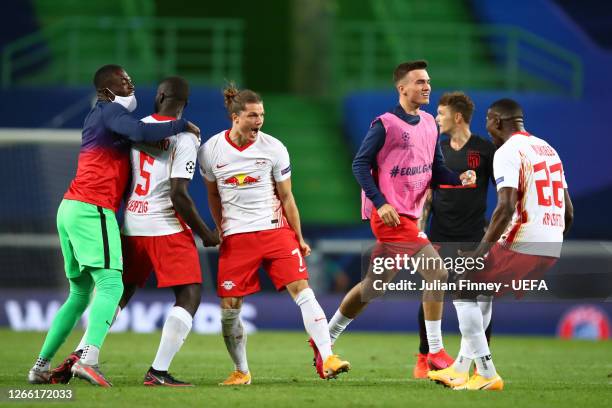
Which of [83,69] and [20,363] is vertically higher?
[83,69]

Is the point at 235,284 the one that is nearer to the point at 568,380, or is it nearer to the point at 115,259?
the point at 115,259

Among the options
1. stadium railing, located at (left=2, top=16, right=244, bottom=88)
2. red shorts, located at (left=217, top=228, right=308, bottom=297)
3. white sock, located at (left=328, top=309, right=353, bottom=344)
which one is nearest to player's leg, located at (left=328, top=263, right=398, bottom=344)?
white sock, located at (left=328, top=309, right=353, bottom=344)

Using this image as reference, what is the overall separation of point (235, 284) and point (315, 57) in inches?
641

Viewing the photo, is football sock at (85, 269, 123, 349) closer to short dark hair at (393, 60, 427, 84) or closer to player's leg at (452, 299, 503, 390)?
player's leg at (452, 299, 503, 390)

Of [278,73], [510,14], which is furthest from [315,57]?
[510,14]

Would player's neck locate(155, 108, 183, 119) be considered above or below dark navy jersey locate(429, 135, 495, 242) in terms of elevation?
above

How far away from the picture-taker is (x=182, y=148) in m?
8.52

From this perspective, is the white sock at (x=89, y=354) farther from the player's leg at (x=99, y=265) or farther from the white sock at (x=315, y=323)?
the white sock at (x=315, y=323)

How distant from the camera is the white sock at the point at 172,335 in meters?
8.41

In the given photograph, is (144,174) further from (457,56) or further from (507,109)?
(457,56)

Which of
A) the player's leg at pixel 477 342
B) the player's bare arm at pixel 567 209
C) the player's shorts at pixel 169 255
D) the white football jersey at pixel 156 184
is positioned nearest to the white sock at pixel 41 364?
the player's shorts at pixel 169 255

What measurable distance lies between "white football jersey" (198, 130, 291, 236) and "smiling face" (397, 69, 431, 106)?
3.76ft

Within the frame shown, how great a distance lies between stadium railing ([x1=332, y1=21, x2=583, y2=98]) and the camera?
22.0 metres

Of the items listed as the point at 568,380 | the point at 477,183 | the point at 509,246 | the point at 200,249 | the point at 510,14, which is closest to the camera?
the point at 509,246
